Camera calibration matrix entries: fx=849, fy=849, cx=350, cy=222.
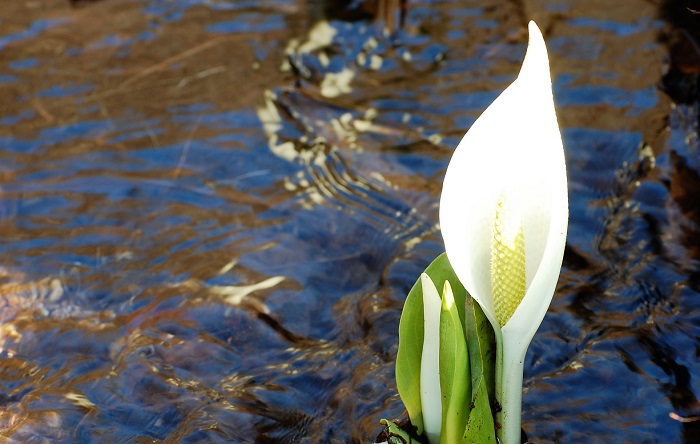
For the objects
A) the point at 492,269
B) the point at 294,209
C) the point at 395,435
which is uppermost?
Result: the point at 492,269

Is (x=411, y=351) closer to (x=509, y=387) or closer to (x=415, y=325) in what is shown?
(x=415, y=325)

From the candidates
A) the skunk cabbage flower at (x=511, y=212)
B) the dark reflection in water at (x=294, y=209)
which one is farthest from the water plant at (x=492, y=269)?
the dark reflection in water at (x=294, y=209)

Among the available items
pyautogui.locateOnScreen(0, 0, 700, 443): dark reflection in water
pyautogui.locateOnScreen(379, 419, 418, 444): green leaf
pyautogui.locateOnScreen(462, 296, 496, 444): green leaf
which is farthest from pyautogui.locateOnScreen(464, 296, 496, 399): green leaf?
pyautogui.locateOnScreen(0, 0, 700, 443): dark reflection in water

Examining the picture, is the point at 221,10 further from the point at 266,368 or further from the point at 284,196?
the point at 266,368

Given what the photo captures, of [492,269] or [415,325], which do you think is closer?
[492,269]

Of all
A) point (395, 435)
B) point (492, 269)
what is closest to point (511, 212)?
point (492, 269)

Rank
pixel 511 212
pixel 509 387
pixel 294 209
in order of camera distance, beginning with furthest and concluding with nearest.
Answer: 1. pixel 294 209
2. pixel 509 387
3. pixel 511 212
